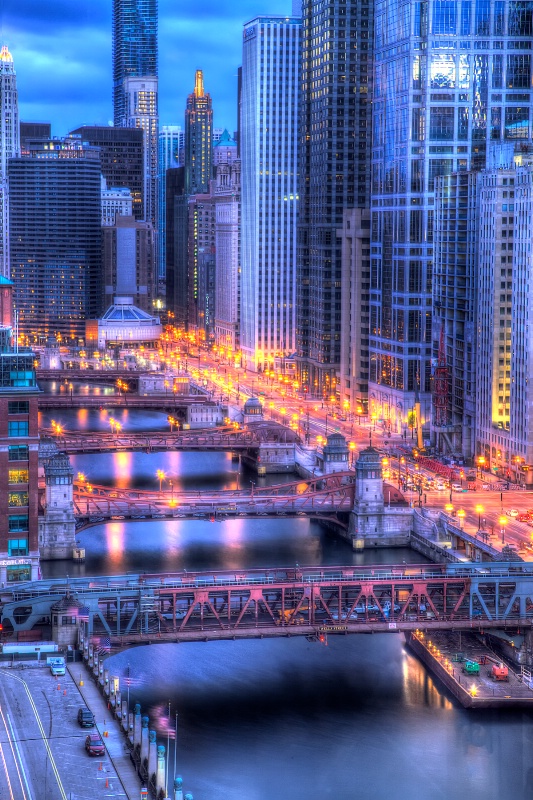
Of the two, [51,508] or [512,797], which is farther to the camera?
[51,508]

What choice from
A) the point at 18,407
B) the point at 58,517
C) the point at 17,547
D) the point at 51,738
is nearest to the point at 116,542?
the point at 58,517

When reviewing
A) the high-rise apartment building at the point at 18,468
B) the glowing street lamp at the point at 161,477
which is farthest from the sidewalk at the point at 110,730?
the glowing street lamp at the point at 161,477

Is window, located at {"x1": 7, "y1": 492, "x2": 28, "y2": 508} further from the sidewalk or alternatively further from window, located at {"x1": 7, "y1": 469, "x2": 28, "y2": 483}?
the sidewalk

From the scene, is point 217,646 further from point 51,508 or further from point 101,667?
point 51,508

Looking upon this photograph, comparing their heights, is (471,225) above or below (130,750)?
above

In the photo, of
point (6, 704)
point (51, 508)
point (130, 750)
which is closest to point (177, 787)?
point (130, 750)

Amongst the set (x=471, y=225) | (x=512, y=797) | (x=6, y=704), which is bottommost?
(x=512, y=797)
